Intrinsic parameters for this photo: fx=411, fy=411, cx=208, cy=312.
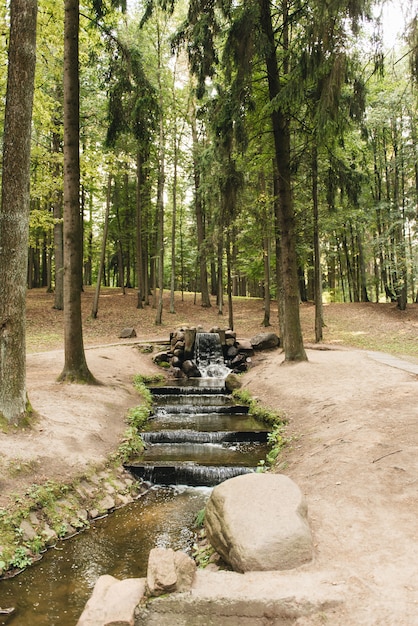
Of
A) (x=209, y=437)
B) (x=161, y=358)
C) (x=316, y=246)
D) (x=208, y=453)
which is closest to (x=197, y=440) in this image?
(x=209, y=437)

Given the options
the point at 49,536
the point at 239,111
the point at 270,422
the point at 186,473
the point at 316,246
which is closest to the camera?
the point at 49,536

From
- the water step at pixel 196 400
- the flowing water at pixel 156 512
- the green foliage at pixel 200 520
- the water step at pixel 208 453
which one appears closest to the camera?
the flowing water at pixel 156 512

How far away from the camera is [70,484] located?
546cm

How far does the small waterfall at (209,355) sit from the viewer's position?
14.6 meters

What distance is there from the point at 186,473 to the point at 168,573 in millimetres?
3197

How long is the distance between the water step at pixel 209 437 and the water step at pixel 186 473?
1354 millimetres

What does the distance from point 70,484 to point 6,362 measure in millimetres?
1903

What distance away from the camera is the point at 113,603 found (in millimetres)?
3008

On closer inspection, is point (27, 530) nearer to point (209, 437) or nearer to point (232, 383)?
point (209, 437)

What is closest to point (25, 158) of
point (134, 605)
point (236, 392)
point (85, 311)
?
→ point (134, 605)

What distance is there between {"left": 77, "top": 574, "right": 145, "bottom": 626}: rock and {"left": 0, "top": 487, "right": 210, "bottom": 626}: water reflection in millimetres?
485

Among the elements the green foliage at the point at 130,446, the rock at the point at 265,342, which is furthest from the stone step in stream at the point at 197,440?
the rock at the point at 265,342

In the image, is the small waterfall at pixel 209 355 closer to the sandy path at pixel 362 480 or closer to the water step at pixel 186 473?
the sandy path at pixel 362 480

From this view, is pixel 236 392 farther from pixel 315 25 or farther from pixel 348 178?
pixel 315 25
